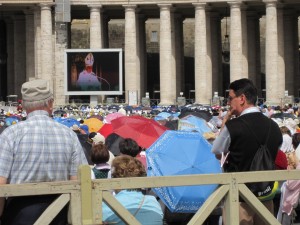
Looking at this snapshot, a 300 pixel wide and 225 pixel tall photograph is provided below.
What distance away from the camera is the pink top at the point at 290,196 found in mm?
17766

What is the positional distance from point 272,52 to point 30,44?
21.1 meters

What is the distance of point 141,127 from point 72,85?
44072 mm

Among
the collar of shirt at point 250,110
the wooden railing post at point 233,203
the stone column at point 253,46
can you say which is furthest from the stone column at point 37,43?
the wooden railing post at point 233,203

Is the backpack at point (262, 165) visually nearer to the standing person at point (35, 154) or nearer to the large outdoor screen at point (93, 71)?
the standing person at point (35, 154)

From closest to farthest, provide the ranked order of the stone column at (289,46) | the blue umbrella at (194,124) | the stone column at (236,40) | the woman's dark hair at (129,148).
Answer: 1. the woman's dark hair at (129,148)
2. the blue umbrella at (194,124)
3. the stone column at (236,40)
4. the stone column at (289,46)

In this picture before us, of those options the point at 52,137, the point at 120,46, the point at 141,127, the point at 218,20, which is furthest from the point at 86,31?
the point at 52,137

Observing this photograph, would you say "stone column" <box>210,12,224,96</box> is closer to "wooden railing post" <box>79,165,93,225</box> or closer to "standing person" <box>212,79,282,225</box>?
"standing person" <box>212,79,282,225</box>

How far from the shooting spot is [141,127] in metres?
24.0

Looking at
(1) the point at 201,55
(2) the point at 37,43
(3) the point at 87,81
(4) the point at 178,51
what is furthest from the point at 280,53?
(2) the point at 37,43

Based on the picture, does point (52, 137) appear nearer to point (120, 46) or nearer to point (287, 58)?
point (287, 58)

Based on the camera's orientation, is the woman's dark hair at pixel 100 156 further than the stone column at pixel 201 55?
No

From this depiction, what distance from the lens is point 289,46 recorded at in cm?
8169

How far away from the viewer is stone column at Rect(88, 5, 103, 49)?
76.3 meters

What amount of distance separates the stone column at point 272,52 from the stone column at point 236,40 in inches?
90.7
